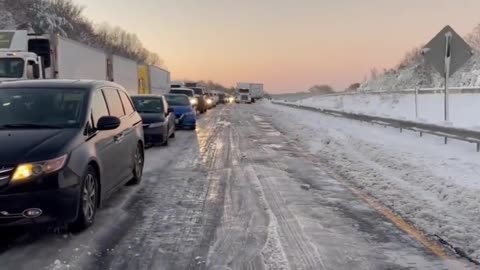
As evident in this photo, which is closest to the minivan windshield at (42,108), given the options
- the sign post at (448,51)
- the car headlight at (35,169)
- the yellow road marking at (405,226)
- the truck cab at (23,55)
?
the car headlight at (35,169)

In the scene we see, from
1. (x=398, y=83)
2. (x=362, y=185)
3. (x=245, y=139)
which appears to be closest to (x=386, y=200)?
(x=362, y=185)

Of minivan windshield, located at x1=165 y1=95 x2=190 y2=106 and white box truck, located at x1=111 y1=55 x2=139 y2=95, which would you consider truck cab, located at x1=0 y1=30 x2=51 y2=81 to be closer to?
minivan windshield, located at x1=165 y1=95 x2=190 y2=106

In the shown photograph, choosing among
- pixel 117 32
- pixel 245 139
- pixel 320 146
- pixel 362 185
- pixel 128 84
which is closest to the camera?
pixel 362 185

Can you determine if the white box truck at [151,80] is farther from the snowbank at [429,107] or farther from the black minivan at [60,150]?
the black minivan at [60,150]

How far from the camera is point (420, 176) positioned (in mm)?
10219

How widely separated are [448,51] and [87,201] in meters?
11.9

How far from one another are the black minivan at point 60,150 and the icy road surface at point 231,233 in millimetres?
352

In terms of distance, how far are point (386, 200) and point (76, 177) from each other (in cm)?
441

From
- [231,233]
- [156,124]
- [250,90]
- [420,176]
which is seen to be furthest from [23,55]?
[250,90]

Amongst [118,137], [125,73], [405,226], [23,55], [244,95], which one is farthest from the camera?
[244,95]

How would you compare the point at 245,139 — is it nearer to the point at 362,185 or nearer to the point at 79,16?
the point at 362,185

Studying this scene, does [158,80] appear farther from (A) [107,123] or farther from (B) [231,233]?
(B) [231,233]

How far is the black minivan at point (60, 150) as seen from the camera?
220 inches

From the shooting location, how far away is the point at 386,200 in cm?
830
